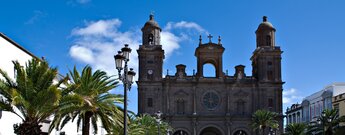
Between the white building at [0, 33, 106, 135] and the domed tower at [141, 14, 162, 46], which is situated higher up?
the domed tower at [141, 14, 162, 46]

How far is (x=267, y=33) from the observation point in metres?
87.5

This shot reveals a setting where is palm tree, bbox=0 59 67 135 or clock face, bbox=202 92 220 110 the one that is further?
clock face, bbox=202 92 220 110

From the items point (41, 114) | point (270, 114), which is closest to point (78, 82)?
point (41, 114)

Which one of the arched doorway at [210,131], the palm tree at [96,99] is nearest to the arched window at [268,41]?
the arched doorway at [210,131]

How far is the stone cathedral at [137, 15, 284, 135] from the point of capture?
82438 mm

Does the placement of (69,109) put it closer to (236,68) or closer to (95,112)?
(95,112)

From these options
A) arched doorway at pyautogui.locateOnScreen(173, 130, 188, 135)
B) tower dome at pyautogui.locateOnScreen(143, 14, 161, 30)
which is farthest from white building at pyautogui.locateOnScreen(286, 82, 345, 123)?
tower dome at pyautogui.locateOnScreen(143, 14, 161, 30)

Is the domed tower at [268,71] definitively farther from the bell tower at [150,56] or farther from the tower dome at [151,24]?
the tower dome at [151,24]

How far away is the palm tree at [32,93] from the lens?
A: 86.2 ft

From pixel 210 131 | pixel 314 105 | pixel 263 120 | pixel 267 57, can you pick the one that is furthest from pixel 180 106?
pixel 314 105

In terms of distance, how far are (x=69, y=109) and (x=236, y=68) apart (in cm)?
5884

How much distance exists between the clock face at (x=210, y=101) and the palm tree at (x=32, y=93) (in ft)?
191

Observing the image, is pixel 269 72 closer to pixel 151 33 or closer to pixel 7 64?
pixel 151 33

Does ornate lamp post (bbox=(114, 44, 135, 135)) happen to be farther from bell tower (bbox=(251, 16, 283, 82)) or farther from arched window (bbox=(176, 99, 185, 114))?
bell tower (bbox=(251, 16, 283, 82))
